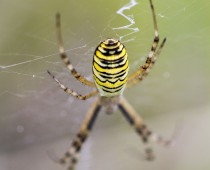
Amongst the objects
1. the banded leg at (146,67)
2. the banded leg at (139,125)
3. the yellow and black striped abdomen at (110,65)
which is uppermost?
the yellow and black striped abdomen at (110,65)

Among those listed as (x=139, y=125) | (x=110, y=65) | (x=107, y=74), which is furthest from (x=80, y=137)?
(x=110, y=65)

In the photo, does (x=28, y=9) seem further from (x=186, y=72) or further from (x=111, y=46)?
(x=186, y=72)

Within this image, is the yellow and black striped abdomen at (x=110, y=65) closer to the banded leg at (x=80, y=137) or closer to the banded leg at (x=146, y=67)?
the banded leg at (x=146, y=67)

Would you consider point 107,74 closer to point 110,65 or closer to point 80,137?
point 110,65

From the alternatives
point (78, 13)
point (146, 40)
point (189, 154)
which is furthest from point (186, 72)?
point (78, 13)

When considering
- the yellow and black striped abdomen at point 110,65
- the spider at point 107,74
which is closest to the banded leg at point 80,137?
the spider at point 107,74

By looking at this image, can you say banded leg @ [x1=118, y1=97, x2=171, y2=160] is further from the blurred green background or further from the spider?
the blurred green background

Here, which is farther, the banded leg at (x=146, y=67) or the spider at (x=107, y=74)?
the banded leg at (x=146, y=67)
